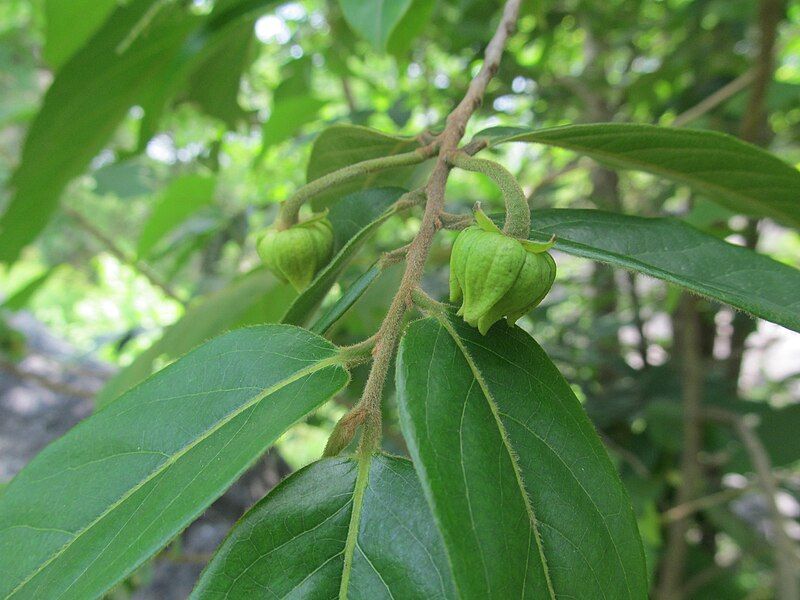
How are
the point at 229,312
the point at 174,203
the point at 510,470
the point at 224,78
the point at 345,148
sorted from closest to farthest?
the point at 510,470 < the point at 345,148 < the point at 229,312 < the point at 224,78 < the point at 174,203

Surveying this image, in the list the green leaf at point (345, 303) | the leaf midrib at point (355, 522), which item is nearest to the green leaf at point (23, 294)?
the green leaf at point (345, 303)

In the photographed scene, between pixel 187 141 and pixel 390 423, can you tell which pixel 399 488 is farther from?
pixel 187 141

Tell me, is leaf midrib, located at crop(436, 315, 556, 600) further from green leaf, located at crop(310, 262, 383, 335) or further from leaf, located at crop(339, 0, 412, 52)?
leaf, located at crop(339, 0, 412, 52)

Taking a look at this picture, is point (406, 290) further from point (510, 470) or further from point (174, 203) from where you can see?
point (174, 203)

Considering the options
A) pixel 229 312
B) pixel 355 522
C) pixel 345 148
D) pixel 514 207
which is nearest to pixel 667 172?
pixel 514 207

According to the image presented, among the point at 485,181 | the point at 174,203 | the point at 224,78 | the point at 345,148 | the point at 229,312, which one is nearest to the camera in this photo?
the point at 345,148

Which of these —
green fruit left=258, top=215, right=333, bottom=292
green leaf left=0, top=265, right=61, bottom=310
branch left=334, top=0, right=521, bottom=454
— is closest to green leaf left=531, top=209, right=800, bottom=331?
branch left=334, top=0, right=521, bottom=454

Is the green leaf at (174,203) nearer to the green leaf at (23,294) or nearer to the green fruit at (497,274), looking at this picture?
the green leaf at (23,294)
